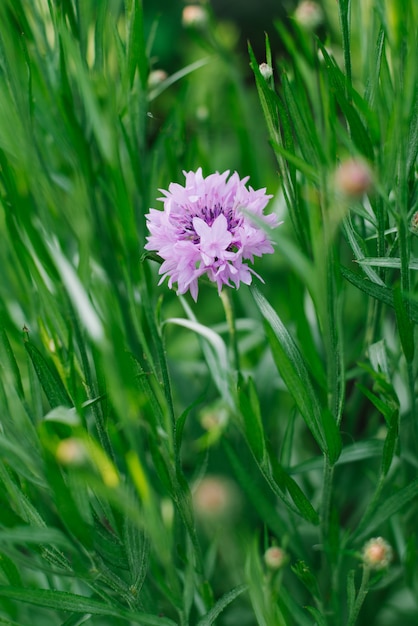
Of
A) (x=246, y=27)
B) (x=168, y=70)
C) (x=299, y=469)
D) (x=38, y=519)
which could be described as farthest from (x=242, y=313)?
(x=246, y=27)

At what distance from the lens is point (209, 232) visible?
0.42m

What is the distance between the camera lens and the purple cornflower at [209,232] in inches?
16.5

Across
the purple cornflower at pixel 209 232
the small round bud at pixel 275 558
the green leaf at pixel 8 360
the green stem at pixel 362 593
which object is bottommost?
the green stem at pixel 362 593

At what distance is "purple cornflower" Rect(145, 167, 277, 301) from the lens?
42 centimetres

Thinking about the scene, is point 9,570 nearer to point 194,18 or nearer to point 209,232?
point 209,232

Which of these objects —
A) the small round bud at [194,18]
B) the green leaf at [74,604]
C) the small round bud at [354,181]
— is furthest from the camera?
the small round bud at [194,18]

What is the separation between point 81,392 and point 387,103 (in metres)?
0.27

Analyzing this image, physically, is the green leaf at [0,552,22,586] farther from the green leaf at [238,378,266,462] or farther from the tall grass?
the green leaf at [238,378,266,462]

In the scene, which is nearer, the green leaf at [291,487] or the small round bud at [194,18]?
the green leaf at [291,487]

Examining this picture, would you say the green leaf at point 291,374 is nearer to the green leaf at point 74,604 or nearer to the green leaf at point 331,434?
the green leaf at point 331,434

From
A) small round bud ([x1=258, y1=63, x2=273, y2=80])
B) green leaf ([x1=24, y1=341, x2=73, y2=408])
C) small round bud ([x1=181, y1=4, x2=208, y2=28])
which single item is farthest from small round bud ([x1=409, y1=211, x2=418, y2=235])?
small round bud ([x1=181, y1=4, x2=208, y2=28])

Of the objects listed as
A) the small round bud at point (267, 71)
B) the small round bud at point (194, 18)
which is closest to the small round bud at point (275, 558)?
the small round bud at point (267, 71)

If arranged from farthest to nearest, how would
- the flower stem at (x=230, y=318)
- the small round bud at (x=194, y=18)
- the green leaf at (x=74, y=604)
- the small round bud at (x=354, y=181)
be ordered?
the small round bud at (x=194, y=18), the flower stem at (x=230, y=318), the green leaf at (x=74, y=604), the small round bud at (x=354, y=181)

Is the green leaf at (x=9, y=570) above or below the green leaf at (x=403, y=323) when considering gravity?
below
